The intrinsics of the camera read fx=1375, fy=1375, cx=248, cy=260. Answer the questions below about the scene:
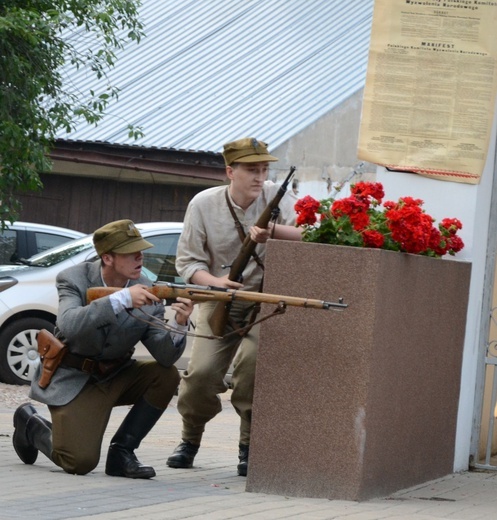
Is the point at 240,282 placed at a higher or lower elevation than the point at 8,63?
lower

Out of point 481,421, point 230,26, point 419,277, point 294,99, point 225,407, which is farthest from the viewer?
point 230,26

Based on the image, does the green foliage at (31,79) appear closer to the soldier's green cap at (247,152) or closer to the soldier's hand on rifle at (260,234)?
the soldier's green cap at (247,152)

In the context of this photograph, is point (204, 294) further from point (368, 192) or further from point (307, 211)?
point (368, 192)

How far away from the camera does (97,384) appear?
783 centimetres

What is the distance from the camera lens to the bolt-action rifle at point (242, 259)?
25.0 feet

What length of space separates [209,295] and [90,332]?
72 centimetres

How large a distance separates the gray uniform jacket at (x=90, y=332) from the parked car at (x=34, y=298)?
241 inches

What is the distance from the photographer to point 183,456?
27.2 feet

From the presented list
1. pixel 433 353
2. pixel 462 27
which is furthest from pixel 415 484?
pixel 462 27

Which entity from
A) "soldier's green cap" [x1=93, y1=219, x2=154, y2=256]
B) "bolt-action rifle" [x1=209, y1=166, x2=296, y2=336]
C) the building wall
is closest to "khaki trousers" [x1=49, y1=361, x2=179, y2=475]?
"bolt-action rifle" [x1=209, y1=166, x2=296, y2=336]

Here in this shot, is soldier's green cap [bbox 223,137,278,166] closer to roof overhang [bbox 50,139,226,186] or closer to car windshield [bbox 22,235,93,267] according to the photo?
car windshield [bbox 22,235,93,267]

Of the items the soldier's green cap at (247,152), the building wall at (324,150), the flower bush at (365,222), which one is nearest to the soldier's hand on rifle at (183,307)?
the flower bush at (365,222)

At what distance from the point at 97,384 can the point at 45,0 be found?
7.60 metres

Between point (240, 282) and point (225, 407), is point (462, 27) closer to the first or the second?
point (240, 282)
